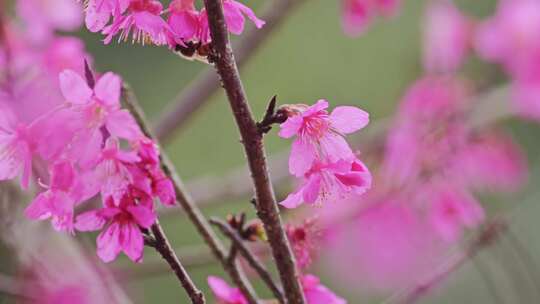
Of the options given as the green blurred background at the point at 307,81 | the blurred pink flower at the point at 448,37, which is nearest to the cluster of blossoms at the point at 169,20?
the blurred pink flower at the point at 448,37

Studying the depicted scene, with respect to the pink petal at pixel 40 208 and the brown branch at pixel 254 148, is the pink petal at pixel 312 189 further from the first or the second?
the pink petal at pixel 40 208

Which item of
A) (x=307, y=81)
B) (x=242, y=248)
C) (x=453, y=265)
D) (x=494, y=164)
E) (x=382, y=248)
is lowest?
(x=382, y=248)

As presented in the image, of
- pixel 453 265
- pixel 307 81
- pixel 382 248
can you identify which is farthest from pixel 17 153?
pixel 307 81

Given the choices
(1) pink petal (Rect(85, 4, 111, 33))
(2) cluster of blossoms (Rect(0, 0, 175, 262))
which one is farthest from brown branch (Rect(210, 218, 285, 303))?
(1) pink petal (Rect(85, 4, 111, 33))

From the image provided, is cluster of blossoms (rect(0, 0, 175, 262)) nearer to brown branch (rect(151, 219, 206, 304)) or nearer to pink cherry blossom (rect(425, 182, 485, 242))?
brown branch (rect(151, 219, 206, 304))

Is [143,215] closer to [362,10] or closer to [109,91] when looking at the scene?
[109,91]
